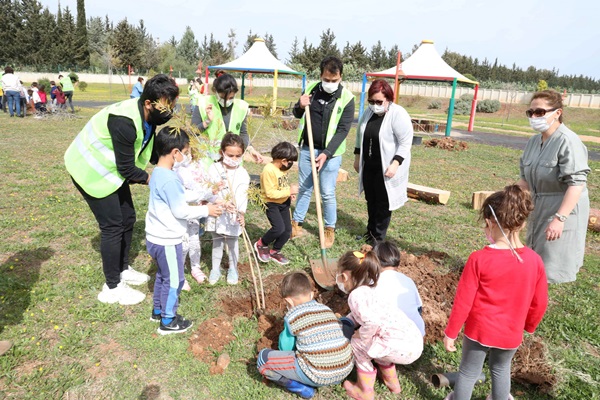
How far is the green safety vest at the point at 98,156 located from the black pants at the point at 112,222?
0.29ft

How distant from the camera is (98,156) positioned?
10.6ft

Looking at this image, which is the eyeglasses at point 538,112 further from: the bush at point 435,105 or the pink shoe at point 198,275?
the bush at point 435,105

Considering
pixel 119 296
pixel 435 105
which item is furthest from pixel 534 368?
pixel 435 105

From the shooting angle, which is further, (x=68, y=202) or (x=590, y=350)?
(x=68, y=202)

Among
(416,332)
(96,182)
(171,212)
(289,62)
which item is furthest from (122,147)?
(289,62)

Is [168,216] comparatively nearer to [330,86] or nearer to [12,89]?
[330,86]

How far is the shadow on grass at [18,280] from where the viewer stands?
3.41m

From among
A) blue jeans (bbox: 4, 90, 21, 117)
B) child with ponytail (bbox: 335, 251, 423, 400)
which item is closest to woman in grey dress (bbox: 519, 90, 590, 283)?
child with ponytail (bbox: 335, 251, 423, 400)

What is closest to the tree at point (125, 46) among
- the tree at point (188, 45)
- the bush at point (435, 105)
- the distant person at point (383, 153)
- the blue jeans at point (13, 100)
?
the tree at point (188, 45)

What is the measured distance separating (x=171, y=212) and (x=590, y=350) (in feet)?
11.3

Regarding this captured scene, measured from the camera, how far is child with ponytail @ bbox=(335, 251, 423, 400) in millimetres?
2562

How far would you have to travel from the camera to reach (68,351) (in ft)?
9.73

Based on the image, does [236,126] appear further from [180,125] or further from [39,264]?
[39,264]

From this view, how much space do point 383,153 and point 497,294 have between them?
257 centimetres
